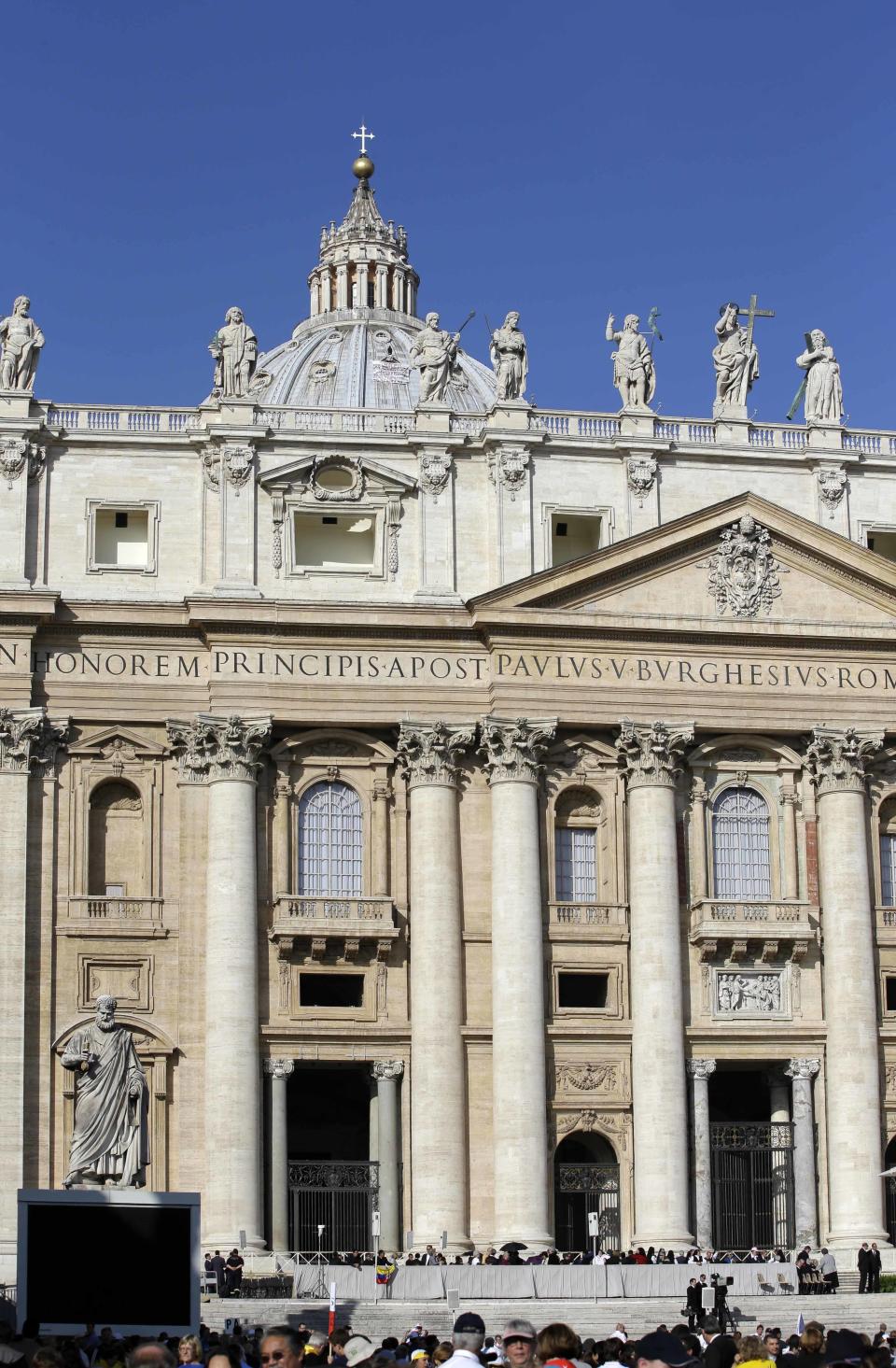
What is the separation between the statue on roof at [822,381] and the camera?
57000 mm

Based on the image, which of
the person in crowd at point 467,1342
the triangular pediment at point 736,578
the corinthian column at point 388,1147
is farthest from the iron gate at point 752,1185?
the person in crowd at point 467,1342

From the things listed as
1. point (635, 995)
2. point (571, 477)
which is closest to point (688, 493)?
point (571, 477)

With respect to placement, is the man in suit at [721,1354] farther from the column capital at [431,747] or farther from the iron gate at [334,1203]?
the column capital at [431,747]

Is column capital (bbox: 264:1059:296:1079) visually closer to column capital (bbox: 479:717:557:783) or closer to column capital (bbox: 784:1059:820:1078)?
column capital (bbox: 479:717:557:783)

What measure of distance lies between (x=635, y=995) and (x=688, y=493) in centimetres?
1095

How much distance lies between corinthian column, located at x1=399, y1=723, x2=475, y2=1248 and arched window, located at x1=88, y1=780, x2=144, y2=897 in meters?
5.57

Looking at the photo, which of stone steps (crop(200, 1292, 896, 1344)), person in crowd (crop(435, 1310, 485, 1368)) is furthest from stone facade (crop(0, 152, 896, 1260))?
person in crowd (crop(435, 1310, 485, 1368))

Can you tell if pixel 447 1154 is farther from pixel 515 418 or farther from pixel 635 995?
pixel 515 418

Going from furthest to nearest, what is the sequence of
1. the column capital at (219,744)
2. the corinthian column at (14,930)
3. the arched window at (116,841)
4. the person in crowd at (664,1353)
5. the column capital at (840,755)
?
the column capital at (840,755) → the arched window at (116,841) → the column capital at (219,744) → the corinthian column at (14,930) → the person in crowd at (664,1353)

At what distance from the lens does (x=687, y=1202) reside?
51.8 meters

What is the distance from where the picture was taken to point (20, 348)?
2127 inches

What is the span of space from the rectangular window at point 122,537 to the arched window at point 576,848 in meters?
10.3

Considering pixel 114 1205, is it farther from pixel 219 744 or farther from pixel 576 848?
pixel 576 848

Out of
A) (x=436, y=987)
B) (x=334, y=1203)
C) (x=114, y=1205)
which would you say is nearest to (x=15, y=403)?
(x=436, y=987)
